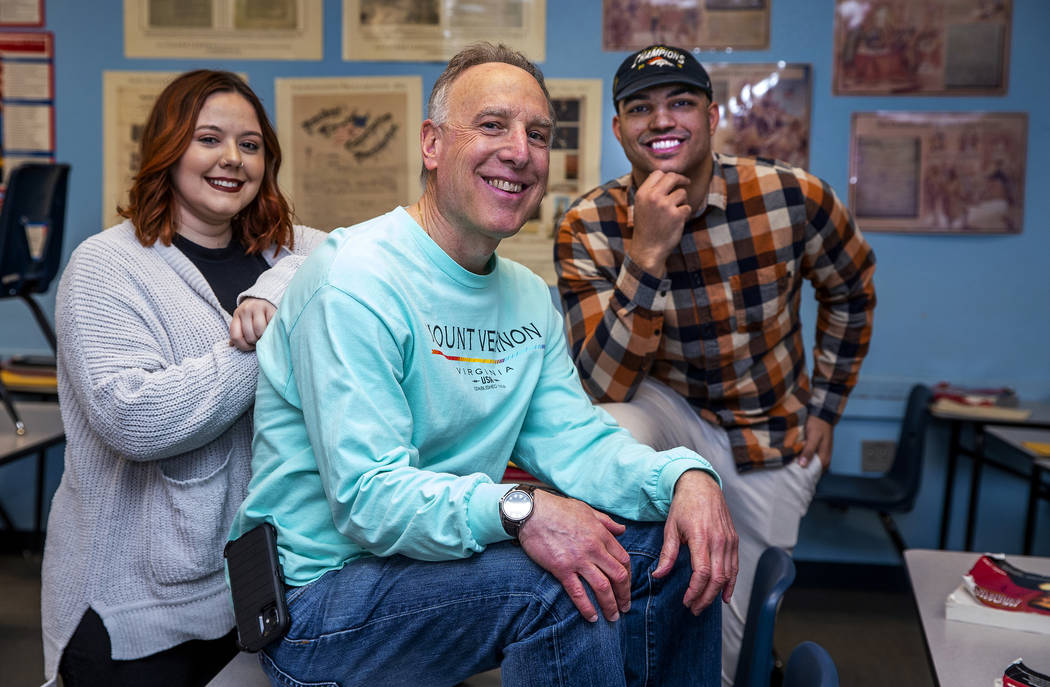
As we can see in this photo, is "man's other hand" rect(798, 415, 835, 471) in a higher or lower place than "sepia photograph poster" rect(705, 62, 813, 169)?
lower

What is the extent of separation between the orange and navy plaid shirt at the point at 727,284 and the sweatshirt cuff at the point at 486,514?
3.07 feet

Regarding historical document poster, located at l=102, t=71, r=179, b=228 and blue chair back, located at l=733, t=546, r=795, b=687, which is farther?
historical document poster, located at l=102, t=71, r=179, b=228

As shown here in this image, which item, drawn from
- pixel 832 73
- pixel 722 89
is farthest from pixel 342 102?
pixel 832 73

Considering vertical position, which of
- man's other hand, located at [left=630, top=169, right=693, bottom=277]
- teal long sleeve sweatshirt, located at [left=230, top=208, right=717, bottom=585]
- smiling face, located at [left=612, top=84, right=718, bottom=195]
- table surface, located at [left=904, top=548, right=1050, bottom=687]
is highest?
smiling face, located at [left=612, top=84, right=718, bottom=195]

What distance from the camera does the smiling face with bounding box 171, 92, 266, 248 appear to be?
1.57 metres

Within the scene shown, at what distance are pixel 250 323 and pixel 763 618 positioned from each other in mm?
989

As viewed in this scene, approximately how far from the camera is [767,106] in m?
3.40

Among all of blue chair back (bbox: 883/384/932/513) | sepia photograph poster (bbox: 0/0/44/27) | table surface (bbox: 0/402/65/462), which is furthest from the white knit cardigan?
sepia photograph poster (bbox: 0/0/44/27)

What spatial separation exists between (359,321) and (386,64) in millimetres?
2638

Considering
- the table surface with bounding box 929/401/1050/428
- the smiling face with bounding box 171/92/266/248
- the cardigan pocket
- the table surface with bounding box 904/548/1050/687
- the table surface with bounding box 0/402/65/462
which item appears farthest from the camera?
the table surface with bounding box 929/401/1050/428

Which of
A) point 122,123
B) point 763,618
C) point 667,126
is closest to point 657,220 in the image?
point 667,126

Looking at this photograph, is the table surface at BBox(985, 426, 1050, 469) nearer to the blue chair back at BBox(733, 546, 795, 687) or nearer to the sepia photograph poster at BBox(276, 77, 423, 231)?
the blue chair back at BBox(733, 546, 795, 687)

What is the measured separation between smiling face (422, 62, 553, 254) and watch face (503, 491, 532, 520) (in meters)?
0.38

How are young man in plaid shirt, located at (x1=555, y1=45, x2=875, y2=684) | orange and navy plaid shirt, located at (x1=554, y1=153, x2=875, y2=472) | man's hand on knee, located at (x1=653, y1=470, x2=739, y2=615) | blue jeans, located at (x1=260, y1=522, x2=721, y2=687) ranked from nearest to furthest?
Result: blue jeans, located at (x1=260, y1=522, x2=721, y2=687), man's hand on knee, located at (x1=653, y1=470, x2=739, y2=615), young man in plaid shirt, located at (x1=555, y1=45, x2=875, y2=684), orange and navy plaid shirt, located at (x1=554, y1=153, x2=875, y2=472)
